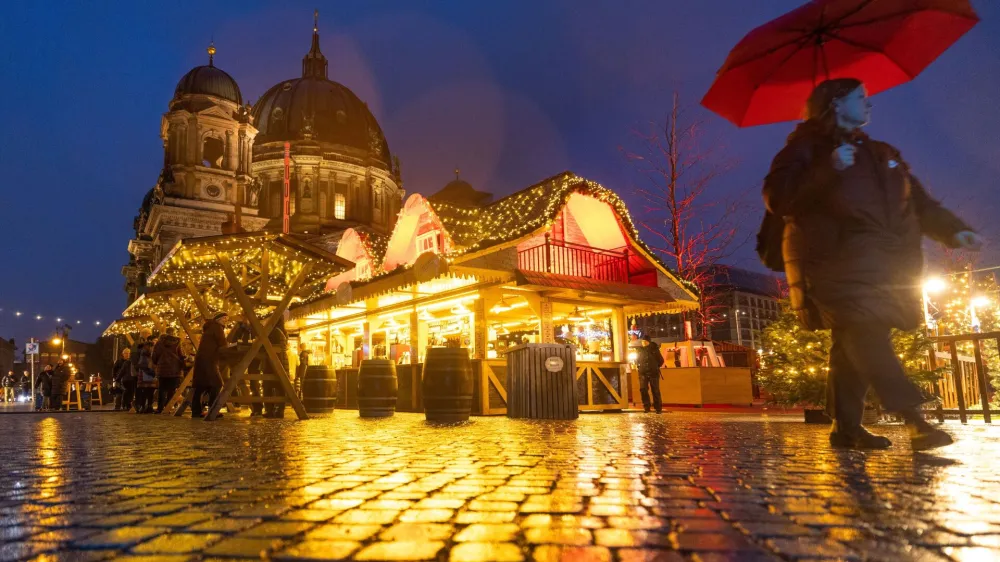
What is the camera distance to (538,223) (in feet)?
46.5

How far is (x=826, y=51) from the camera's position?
667 cm

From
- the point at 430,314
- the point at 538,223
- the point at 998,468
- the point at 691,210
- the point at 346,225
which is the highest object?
the point at 346,225

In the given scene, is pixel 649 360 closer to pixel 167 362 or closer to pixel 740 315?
pixel 167 362

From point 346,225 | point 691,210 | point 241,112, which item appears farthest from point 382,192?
point 691,210

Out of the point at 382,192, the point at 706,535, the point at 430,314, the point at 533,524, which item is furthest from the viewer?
the point at 382,192

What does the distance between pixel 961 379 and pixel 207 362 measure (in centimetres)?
1166

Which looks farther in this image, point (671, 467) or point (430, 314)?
point (430, 314)

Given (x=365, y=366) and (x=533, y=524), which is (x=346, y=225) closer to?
(x=365, y=366)

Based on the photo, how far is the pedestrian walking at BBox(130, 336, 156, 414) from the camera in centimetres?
1702

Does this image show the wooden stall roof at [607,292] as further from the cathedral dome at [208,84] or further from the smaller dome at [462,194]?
the smaller dome at [462,194]

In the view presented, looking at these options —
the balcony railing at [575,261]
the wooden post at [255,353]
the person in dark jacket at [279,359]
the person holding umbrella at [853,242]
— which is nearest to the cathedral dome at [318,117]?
the balcony railing at [575,261]

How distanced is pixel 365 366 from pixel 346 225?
167 ft

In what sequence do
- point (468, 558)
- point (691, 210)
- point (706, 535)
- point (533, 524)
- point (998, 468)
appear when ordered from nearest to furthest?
point (468, 558)
point (706, 535)
point (533, 524)
point (998, 468)
point (691, 210)

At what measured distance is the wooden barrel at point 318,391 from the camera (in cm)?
1293
